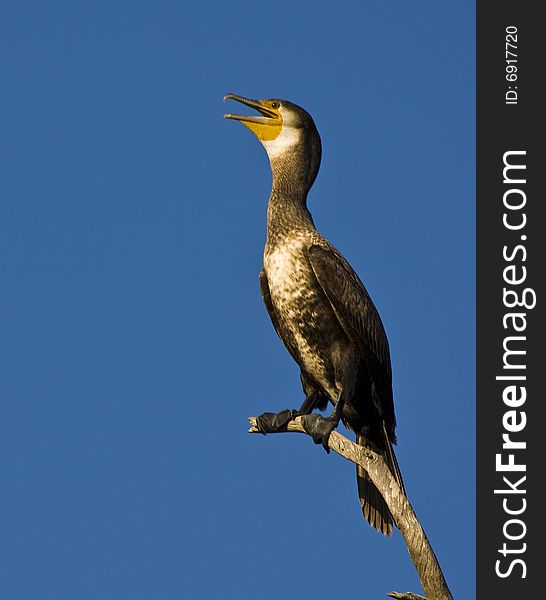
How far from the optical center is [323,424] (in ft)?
35.9

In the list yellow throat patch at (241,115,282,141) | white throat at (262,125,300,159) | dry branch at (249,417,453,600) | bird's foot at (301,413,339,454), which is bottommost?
dry branch at (249,417,453,600)

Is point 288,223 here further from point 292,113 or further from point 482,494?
point 482,494

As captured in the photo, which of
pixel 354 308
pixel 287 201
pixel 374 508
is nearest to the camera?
pixel 354 308

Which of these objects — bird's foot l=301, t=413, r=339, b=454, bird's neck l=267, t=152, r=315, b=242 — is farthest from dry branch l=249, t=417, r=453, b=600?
bird's neck l=267, t=152, r=315, b=242

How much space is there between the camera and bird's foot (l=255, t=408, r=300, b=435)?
37.0ft

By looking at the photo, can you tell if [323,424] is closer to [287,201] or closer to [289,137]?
[287,201]

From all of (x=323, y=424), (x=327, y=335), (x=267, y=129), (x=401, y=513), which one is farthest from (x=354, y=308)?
(x=267, y=129)

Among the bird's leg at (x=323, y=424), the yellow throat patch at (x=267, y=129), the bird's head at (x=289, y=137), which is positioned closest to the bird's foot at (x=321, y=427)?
the bird's leg at (x=323, y=424)

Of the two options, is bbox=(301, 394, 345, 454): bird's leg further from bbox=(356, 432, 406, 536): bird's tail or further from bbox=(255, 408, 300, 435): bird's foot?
bbox=(356, 432, 406, 536): bird's tail

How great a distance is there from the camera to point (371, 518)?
1147 centimetres

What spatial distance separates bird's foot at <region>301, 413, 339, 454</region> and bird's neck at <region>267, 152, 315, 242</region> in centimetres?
134

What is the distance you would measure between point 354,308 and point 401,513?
4.82 ft

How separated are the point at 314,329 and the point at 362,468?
3.45 feet

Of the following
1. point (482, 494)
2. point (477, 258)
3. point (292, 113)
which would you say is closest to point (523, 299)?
point (477, 258)
